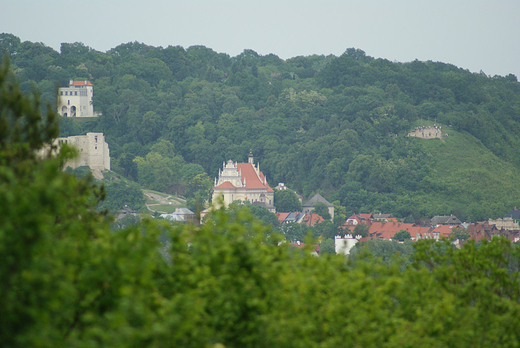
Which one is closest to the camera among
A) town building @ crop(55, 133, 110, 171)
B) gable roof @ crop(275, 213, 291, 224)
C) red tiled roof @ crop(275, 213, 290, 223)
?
gable roof @ crop(275, 213, 291, 224)

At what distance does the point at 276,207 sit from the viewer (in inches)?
4444

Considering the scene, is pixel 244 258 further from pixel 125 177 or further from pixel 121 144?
pixel 121 144

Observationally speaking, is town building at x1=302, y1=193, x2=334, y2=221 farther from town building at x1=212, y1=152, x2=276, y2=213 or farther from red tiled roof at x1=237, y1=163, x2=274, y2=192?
red tiled roof at x1=237, y1=163, x2=274, y2=192

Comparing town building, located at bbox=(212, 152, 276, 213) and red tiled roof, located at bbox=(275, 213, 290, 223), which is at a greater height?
town building, located at bbox=(212, 152, 276, 213)

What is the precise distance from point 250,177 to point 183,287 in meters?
103

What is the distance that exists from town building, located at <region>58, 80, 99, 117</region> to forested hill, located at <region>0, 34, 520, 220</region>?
205 centimetres

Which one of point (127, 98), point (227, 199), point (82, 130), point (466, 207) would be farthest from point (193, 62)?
point (466, 207)

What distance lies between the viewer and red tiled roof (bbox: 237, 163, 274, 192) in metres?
114

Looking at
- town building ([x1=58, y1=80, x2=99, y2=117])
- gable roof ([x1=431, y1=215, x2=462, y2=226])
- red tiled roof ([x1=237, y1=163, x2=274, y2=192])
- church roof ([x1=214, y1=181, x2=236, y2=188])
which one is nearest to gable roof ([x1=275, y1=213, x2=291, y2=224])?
red tiled roof ([x1=237, y1=163, x2=274, y2=192])

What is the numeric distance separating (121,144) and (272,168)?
24629mm

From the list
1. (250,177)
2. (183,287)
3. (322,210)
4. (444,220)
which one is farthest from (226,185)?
(183,287)

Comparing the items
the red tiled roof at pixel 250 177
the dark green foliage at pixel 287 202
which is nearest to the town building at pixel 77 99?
the red tiled roof at pixel 250 177

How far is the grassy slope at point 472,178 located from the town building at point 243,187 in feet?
68.6

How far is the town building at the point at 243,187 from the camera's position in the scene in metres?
113
